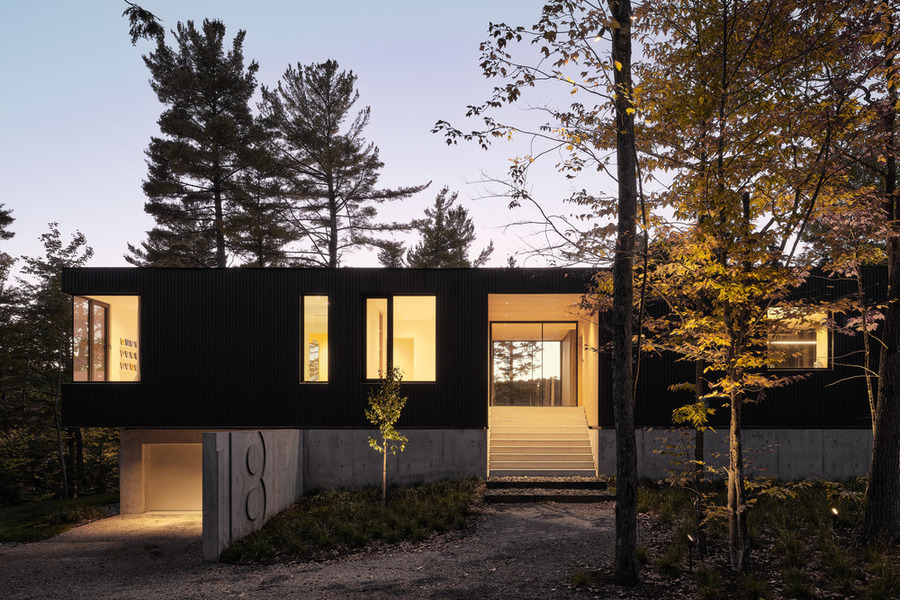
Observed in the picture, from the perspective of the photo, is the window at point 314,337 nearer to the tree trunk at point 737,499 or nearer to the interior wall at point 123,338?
the interior wall at point 123,338

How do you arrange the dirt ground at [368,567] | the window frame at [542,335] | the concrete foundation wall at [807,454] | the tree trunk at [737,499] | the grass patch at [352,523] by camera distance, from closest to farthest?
the tree trunk at [737,499]
the dirt ground at [368,567]
the grass patch at [352,523]
the concrete foundation wall at [807,454]
the window frame at [542,335]

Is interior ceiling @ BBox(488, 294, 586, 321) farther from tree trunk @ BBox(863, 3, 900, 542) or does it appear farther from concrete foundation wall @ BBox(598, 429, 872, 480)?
tree trunk @ BBox(863, 3, 900, 542)

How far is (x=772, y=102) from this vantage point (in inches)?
255

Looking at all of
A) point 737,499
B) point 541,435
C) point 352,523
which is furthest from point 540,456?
point 737,499

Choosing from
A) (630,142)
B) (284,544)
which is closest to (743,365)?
(630,142)

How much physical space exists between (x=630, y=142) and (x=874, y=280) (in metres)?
9.87

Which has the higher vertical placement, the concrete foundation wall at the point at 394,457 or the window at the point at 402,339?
the window at the point at 402,339

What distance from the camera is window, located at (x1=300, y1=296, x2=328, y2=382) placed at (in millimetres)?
13812

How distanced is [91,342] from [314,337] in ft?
16.6

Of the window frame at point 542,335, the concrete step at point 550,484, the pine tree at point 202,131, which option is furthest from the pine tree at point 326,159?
the concrete step at point 550,484

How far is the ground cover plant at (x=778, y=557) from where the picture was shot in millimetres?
6141

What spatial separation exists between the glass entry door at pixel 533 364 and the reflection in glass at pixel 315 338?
22.0 feet

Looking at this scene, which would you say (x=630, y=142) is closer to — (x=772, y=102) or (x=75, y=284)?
(x=772, y=102)

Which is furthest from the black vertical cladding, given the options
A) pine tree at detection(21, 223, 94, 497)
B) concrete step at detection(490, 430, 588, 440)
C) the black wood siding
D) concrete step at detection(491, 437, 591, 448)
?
pine tree at detection(21, 223, 94, 497)
